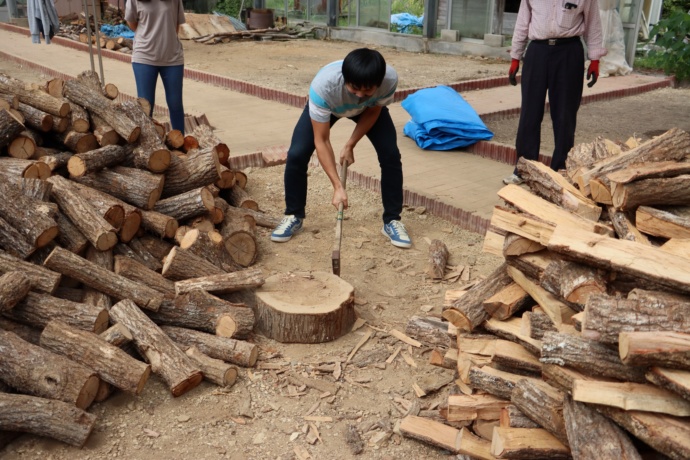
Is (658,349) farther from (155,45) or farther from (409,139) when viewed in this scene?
(409,139)

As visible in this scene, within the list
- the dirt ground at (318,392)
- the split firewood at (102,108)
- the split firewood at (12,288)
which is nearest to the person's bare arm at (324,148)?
the dirt ground at (318,392)

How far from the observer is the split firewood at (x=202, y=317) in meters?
3.82

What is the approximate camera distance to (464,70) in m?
12.9

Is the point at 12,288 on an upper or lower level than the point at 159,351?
upper

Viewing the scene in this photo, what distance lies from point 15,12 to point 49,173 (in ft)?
64.3

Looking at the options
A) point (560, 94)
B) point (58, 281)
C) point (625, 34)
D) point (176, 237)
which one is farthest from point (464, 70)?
point (58, 281)

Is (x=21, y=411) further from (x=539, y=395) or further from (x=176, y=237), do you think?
(x=539, y=395)

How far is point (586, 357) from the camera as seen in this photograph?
8.32 ft

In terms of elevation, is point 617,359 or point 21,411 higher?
point 617,359

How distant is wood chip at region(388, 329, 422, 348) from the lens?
3934 mm

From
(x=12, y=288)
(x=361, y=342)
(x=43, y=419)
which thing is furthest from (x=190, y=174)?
(x=43, y=419)

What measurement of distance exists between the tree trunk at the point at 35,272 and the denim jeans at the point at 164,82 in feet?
10.6

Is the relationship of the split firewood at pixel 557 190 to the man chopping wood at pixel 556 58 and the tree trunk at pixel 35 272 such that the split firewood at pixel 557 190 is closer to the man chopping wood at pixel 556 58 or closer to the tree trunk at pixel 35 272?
the man chopping wood at pixel 556 58

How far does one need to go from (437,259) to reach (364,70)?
1467 millimetres
